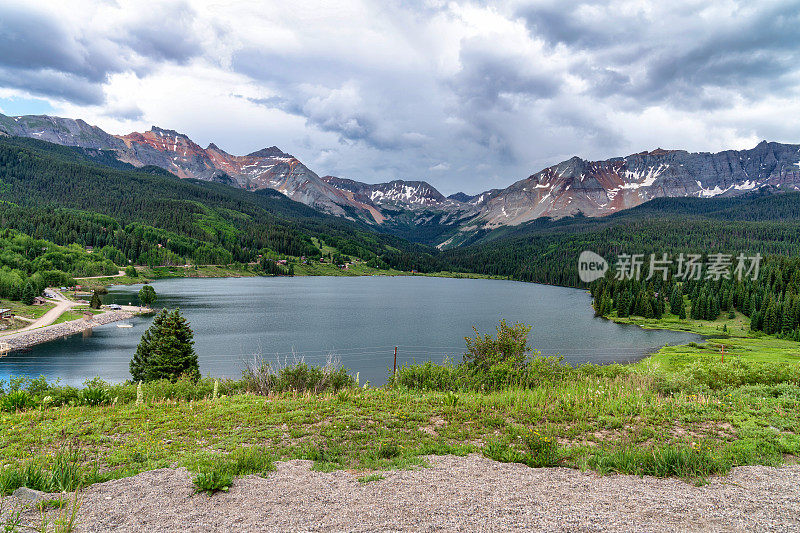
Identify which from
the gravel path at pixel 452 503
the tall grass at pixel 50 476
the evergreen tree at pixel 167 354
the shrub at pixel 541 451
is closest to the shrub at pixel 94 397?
the tall grass at pixel 50 476

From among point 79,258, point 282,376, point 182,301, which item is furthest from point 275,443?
point 79,258

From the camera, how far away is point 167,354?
1437 inches

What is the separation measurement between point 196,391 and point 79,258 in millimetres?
179197

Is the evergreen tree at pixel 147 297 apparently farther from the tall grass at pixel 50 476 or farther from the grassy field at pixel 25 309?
the tall grass at pixel 50 476

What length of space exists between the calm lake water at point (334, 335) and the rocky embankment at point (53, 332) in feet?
8.61

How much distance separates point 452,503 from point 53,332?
84609 mm

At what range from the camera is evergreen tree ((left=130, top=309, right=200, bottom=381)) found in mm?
35781

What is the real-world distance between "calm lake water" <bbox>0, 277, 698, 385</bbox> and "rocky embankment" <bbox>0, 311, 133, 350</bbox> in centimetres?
262

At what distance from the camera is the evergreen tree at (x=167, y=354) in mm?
35781

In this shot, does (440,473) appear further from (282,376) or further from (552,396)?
(282,376)

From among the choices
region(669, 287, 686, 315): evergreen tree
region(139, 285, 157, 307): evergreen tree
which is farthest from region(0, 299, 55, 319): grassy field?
region(669, 287, 686, 315): evergreen tree

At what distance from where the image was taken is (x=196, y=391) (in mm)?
21094

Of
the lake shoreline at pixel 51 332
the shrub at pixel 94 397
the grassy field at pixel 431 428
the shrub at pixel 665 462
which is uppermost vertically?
the shrub at pixel 665 462

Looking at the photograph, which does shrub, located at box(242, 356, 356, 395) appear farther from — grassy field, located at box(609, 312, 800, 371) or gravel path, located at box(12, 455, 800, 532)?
grassy field, located at box(609, 312, 800, 371)
